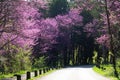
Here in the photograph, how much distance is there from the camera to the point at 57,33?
83.2 m

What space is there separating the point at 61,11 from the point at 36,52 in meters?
28.3

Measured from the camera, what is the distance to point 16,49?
41.9 metres

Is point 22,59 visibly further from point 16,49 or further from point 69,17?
point 69,17

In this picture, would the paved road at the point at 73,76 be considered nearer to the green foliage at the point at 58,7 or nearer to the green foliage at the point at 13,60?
the green foliage at the point at 13,60

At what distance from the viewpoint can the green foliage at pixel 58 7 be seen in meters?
98.0

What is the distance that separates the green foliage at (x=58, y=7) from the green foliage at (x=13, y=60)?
49.5 metres

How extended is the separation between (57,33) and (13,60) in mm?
40776

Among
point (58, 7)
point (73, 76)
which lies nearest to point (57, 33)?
point (58, 7)

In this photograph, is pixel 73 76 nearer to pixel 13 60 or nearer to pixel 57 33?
pixel 13 60

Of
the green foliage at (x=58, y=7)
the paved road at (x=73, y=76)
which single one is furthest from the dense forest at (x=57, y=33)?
the paved road at (x=73, y=76)

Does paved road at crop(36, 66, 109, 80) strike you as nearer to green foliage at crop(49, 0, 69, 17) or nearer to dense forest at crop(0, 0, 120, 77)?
dense forest at crop(0, 0, 120, 77)

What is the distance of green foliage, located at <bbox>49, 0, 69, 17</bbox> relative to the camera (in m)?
98.0

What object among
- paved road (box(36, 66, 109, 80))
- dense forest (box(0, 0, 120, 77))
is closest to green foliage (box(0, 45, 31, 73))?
dense forest (box(0, 0, 120, 77))

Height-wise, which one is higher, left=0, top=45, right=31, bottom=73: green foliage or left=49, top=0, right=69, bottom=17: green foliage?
left=49, top=0, right=69, bottom=17: green foliage
